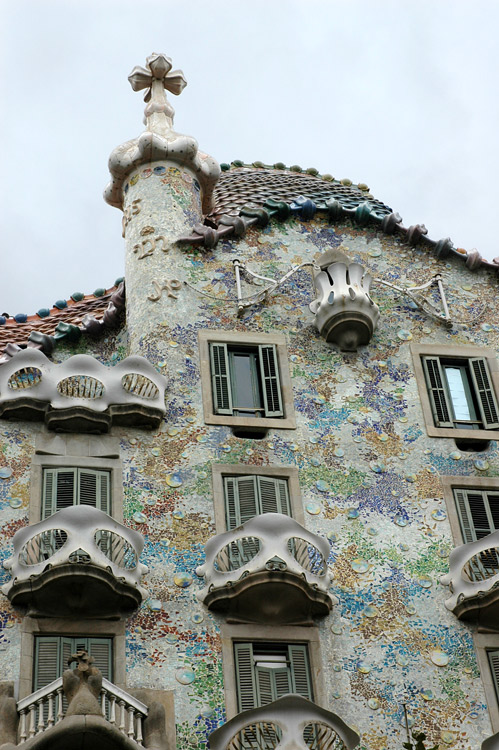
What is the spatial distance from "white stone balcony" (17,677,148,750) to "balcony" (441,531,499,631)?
15.0 ft

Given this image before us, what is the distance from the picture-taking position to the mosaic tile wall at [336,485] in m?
20.2

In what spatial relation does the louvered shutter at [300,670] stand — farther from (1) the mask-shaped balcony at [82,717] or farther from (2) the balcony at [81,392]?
(2) the balcony at [81,392]

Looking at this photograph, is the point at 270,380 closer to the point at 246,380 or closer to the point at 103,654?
the point at 246,380

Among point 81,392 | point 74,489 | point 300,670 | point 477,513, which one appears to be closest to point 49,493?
point 74,489

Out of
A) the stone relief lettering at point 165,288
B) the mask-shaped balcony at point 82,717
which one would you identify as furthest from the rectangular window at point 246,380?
the mask-shaped balcony at point 82,717

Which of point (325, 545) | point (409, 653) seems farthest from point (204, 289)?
point (409, 653)

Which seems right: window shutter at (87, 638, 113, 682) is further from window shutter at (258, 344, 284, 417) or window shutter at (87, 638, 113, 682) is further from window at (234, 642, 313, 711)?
window shutter at (258, 344, 284, 417)

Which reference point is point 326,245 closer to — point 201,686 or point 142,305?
point 142,305

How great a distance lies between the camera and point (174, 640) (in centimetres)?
2033

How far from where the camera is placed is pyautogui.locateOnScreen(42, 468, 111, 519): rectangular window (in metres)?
21.5

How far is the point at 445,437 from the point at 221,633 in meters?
4.78

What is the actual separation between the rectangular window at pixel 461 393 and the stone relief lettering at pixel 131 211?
5.24 metres

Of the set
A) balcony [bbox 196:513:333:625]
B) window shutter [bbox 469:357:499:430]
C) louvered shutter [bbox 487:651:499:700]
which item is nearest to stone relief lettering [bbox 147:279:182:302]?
window shutter [bbox 469:357:499:430]

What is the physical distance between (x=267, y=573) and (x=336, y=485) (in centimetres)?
236
